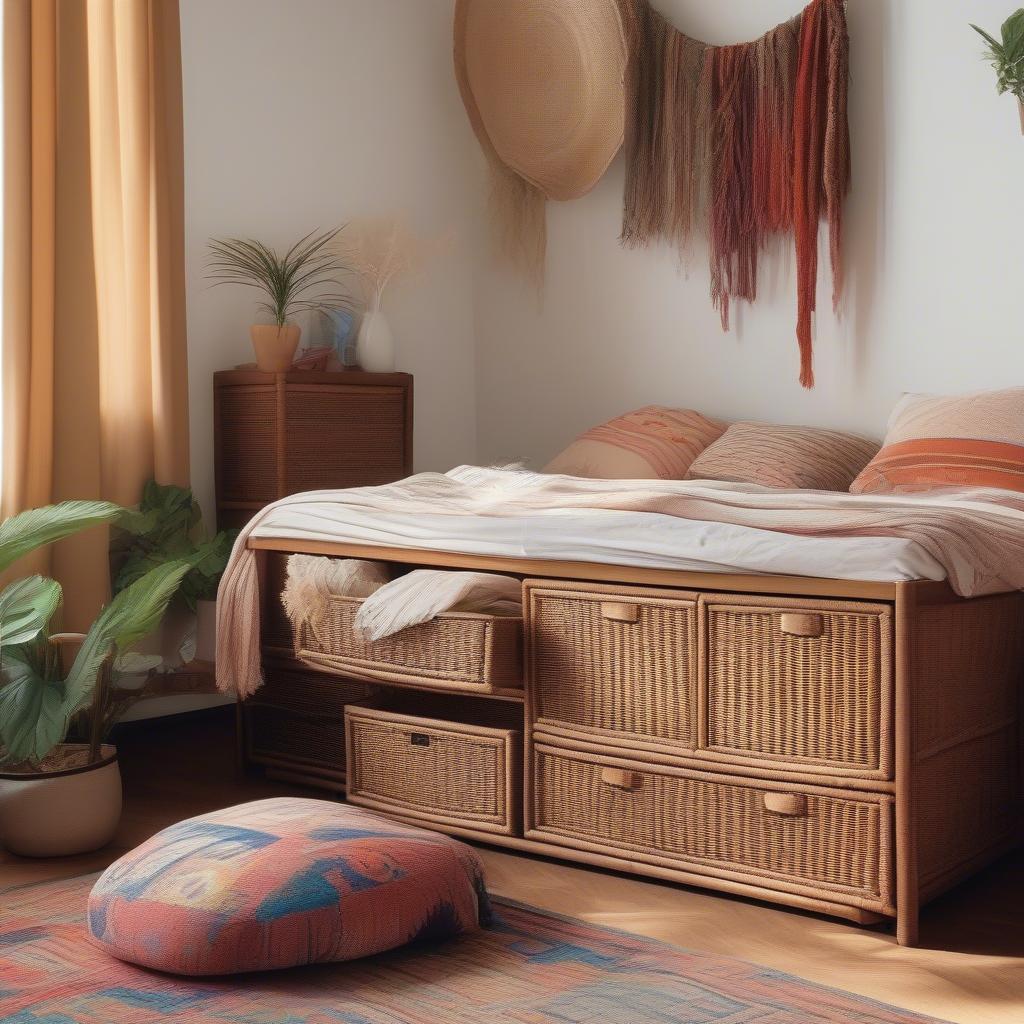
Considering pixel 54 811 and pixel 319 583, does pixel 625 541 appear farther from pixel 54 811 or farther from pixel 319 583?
pixel 54 811

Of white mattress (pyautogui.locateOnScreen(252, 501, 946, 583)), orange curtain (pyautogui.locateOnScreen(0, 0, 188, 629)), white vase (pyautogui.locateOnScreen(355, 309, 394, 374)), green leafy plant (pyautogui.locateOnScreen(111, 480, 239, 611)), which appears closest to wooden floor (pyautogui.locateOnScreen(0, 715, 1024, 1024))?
white mattress (pyautogui.locateOnScreen(252, 501, 946, 583))

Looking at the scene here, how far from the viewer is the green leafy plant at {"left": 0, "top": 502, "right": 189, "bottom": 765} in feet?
7.72

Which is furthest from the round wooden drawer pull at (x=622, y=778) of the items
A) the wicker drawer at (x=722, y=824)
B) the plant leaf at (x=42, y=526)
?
the plant leaf at (x=42, y=526)

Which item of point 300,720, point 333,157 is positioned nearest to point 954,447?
point 300,720

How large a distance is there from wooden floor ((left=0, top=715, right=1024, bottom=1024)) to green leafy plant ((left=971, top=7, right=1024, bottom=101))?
5.22ft

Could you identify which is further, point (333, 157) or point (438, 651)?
point (333, 157)

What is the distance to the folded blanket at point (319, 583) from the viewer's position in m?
2.55

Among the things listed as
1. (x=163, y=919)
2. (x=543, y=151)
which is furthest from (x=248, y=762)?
(x=543, y=151)

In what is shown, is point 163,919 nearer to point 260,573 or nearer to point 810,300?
point 260,573

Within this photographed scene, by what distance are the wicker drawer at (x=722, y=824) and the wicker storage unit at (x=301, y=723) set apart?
0.59m

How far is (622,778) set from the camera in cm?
221

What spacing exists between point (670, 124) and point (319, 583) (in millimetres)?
1659

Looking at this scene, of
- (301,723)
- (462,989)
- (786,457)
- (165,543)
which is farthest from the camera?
(165,543)

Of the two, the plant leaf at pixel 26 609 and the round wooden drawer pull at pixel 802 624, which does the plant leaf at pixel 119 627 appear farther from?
the round wooden drawer pull at pixel 802 624
